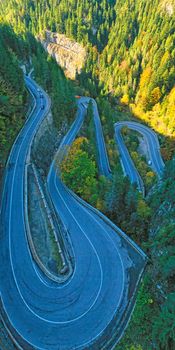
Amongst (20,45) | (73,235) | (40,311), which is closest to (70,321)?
(40,311)

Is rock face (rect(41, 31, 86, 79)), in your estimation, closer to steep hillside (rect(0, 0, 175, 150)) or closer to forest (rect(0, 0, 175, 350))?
steep hillside (rect(0, 0, 175, 150))

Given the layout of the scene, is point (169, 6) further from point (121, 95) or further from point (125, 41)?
point (121, 95)

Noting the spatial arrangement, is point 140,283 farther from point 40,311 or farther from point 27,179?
point 27,179

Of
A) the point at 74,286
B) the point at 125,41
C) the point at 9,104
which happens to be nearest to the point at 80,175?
the point at 9,104

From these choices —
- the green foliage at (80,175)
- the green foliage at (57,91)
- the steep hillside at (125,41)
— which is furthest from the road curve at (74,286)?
the steep hillside at (125,41)

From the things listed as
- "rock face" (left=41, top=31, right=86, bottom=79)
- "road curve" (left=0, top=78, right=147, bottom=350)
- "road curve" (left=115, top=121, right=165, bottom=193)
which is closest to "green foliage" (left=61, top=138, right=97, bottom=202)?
"road curve" (left=0, top=78, right=147, bottom=350)

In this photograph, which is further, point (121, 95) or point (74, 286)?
point (121, 95)

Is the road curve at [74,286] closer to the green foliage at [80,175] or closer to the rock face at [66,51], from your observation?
the green foliage at [80,175]
